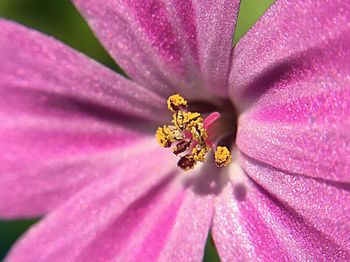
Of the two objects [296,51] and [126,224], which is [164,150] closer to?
[126,224]

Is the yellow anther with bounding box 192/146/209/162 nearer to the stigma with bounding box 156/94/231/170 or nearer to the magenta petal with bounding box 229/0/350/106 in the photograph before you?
the stigma with bounding box 156/94/231/170

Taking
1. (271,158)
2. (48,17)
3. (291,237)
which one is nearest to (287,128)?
(271,158)

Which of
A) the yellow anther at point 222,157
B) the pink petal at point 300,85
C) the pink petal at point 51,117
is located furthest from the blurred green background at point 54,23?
the pink petal at point 300,85

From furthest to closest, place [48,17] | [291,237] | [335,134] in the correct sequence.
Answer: [48,17]
[291,237]
[335,134]

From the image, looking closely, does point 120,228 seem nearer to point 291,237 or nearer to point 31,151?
point 31,151

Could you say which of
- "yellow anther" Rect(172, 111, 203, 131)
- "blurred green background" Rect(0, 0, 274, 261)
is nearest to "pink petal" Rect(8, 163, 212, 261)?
"yellow anther" Rect(172, 111, 203, 131)

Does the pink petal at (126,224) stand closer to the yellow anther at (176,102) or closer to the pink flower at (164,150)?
the pink flower at (164,150)
